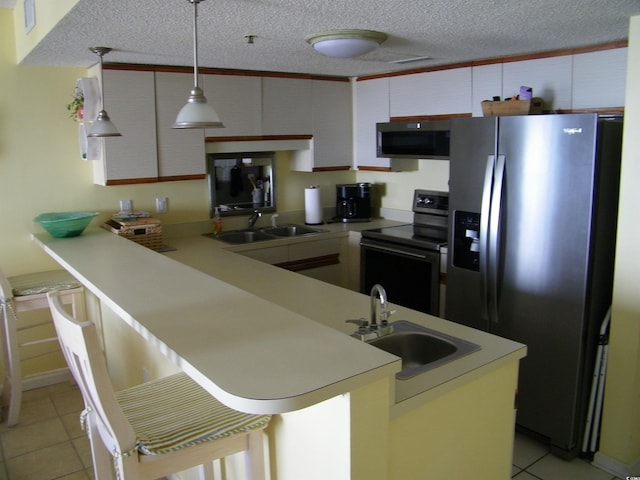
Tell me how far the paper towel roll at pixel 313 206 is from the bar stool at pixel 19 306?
6.10ft

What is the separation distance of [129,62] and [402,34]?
1.75 meters

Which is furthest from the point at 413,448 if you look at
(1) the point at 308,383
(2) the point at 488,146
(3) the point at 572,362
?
(2) the point at 488,146

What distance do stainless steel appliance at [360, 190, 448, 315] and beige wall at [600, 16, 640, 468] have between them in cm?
116

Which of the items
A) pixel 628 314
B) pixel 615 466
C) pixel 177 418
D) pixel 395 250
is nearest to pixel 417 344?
pixel 177 418

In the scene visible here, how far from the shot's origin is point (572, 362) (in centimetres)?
279

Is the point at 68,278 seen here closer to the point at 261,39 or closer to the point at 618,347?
the point at 261,39

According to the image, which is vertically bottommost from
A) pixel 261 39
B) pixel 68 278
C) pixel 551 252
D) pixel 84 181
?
pixel 68 278

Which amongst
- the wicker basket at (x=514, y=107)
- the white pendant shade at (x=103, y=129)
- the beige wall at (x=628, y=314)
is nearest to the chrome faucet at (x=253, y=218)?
the white pendant shade at (x=103, y=129)

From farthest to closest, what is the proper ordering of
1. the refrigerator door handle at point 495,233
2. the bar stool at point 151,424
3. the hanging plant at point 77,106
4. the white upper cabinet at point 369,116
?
1. the white upper cabinet at point 369,116
2. the hanging plant at point 77,106
3. the refrigerator door handle at point 495,233
4. the bar stool at point 151,424

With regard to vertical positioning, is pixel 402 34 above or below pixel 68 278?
above

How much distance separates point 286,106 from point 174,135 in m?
0.93

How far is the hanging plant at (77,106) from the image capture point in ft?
11.4

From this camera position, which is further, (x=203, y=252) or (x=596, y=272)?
(x=203, y=252)

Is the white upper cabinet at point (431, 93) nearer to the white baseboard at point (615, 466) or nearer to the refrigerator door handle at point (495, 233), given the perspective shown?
the refrigerator door handle at point (495, 233)
